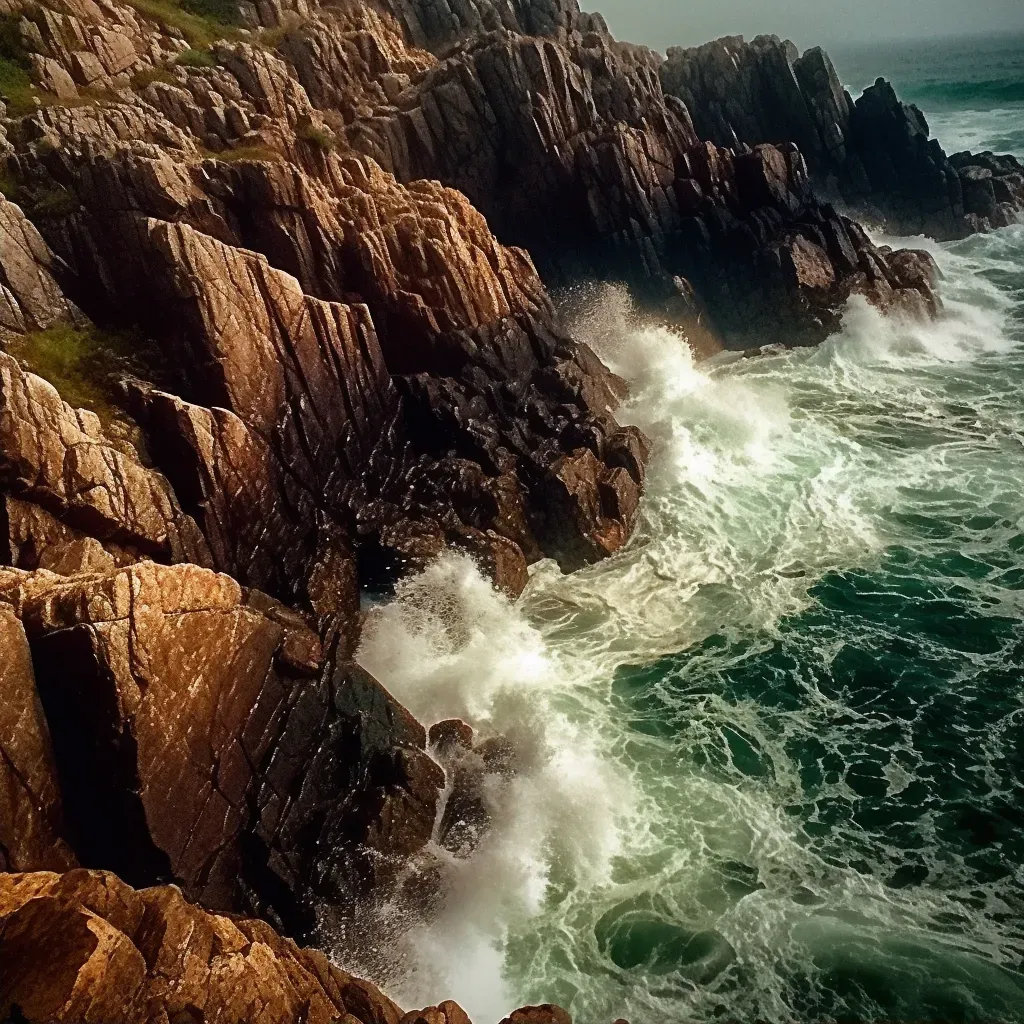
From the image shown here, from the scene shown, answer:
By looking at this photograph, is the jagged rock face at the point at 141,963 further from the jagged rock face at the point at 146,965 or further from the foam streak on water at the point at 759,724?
the foam streak on water at the point at 759,724

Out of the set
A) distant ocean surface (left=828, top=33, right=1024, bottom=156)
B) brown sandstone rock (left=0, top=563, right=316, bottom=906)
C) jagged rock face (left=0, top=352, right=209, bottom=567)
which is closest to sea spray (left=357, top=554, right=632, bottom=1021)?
brown sandstone rock (left=0, top=563, right=316, bottom=906)

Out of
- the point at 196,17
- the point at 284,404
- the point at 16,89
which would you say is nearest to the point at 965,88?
the point at 196,17

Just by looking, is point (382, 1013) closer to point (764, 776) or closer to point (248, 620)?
point (248, 620)

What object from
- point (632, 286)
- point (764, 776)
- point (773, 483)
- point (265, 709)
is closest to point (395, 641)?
point (265, 709)

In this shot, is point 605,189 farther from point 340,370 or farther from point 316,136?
point 340,370

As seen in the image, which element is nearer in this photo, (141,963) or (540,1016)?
(141,963)

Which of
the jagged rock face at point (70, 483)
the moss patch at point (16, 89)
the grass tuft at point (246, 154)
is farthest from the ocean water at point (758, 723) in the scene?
the moss patch at point (16, 89)
